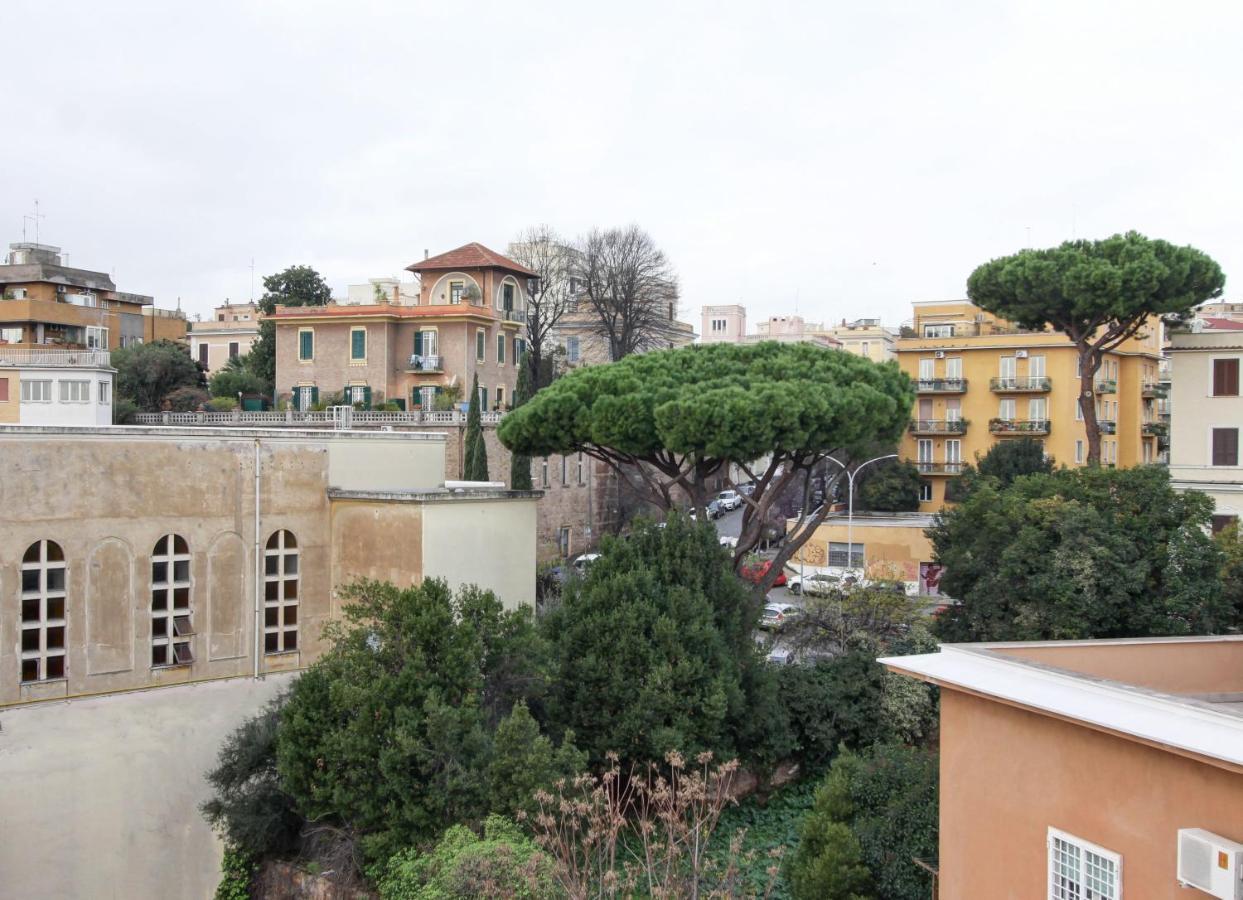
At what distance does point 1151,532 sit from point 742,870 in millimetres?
10069

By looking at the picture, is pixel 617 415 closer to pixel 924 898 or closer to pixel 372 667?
pixel 372 667

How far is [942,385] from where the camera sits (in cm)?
4753

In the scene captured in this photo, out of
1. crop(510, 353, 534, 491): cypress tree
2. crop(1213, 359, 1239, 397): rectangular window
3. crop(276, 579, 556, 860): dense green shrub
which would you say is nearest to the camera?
crop(276, 579, 556, 860): dense green shrub

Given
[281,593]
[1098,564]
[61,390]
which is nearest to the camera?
[1098,564]

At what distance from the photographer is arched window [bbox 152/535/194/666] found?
64.9 ft

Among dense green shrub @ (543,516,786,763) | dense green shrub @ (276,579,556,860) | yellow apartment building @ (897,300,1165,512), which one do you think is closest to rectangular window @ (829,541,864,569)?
yellow apartment building @ (897,300,1165,512)

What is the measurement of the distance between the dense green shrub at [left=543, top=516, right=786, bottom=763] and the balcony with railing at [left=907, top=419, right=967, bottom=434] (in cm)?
2914

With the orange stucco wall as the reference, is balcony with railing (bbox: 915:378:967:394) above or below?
above

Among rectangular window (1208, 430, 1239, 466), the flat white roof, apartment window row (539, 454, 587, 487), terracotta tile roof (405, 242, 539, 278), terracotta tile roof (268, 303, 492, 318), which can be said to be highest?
terracotta tile roof (405, 242, 539, 278)

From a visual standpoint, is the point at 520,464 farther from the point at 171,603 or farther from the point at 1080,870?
the point at 1080,870

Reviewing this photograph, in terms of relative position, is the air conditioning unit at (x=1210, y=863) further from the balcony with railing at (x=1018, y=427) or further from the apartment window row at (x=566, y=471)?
the balcony with railing at (x=1018, y=427)

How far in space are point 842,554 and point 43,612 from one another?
26286mm

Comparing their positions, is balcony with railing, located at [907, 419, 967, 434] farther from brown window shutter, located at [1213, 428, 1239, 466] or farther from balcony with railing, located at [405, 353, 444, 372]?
balcony with railing, located at [405, 353, 444, 372]

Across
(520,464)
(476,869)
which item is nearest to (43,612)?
(476,869)
